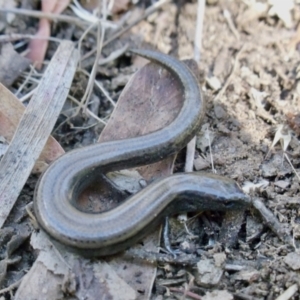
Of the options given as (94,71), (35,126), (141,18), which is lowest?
(35,126)

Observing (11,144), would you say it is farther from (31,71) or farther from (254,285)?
(254,285)

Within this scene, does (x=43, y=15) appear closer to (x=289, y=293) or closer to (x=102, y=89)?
(x=102, y=89)

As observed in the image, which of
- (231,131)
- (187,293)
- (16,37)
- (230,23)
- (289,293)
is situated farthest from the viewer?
(230,23)

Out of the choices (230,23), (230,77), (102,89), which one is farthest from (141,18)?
(230,77)

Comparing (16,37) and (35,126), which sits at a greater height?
(16,37)

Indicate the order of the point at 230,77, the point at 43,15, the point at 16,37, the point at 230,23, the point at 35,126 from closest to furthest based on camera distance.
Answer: the point at 35,126 < the point at 230,77 < the point at 16,37 < the point at 43,15 < the point at 230,23

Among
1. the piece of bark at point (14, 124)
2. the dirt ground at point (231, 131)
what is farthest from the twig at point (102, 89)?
the piece of bark at point (14, 124)

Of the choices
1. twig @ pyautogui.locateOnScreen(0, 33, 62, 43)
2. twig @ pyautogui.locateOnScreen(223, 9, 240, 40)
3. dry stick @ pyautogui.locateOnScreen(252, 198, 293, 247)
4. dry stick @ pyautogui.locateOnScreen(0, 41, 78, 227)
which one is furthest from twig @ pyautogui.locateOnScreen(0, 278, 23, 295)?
twig @ pyautogui.locateOnScreen(223, 9, 240, 40)

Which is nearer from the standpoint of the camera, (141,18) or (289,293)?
(289,293)

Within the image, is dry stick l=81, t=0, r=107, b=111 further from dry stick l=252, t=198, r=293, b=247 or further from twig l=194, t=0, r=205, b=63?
dry stick l=252, t=198, r=293, b=247

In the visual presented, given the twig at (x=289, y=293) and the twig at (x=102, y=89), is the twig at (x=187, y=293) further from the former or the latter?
the twig at (x=102, y=89)

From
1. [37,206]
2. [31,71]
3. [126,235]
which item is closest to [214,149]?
[126,235]
